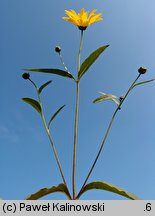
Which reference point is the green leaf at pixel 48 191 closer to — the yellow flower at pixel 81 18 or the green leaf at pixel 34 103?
the green leaf at pixel 34 103

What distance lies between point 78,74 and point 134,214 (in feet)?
3.76

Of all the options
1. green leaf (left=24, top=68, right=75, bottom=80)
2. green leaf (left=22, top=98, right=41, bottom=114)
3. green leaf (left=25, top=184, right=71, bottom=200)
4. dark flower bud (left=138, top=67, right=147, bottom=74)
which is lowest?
green leaf (left=25, top=184, right=71, bottom=200)

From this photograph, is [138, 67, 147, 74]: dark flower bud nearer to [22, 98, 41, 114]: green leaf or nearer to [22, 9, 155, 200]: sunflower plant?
[22, 9, 155, 200]: sunflower plant

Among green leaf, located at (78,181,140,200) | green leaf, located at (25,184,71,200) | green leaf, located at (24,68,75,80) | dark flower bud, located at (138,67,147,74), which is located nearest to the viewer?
green leaf, located at (78,181,140,200)

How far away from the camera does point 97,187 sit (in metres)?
1.98

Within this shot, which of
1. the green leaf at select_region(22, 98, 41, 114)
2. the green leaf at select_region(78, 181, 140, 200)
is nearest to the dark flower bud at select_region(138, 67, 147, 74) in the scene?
the green leaf at select_region(22, 98, 41, 114)

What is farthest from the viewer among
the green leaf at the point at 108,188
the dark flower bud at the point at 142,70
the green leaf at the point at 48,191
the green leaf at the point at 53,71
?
the dark flower bud at the point at 142,70

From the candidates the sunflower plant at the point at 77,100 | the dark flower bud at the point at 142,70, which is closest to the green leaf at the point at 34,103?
the sunflower plant at the point at 77,100

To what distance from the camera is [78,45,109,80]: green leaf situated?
7.84 ft

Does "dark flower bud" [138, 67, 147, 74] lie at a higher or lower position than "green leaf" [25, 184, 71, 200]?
higher

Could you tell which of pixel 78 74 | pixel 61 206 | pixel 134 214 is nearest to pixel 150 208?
pixel 134 214

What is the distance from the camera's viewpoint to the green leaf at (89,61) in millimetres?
2391

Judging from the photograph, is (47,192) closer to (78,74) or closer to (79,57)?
(78,74)

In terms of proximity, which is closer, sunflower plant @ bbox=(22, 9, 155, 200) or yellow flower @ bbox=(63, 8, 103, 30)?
sunflower plant @ bbox=(22, 9, 155, 200)
